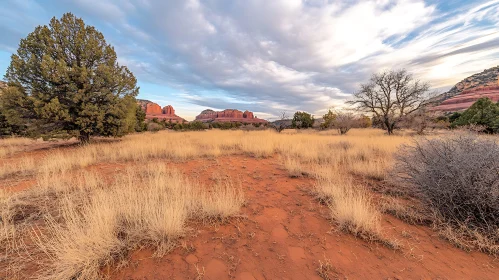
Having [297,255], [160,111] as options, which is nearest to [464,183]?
[297,255]

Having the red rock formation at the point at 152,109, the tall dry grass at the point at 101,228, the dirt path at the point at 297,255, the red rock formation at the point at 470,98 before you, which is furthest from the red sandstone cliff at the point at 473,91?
the red rock formation at the point at 152,109

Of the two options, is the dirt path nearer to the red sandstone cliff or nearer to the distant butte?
the red sandstone cliff

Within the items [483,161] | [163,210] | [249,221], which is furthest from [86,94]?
[483,161]

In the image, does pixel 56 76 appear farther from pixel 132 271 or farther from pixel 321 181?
pixel 321 181

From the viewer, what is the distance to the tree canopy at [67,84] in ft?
29.0

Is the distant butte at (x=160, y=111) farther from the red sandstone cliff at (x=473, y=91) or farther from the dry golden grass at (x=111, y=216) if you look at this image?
the red sandstone cliff at (x=473, y=91)

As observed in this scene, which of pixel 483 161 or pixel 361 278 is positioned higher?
pixel 483 161

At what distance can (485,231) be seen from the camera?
2.72 m

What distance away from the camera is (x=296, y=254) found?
8.02 ft

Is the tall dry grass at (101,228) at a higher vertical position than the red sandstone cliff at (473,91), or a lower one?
lower

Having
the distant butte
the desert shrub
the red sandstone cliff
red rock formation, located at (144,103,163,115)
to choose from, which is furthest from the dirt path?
red rock formation, located at (144,103,163,115)

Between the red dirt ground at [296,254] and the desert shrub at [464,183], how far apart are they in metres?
0.58

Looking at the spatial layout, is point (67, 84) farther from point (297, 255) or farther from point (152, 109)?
point (152, 109)

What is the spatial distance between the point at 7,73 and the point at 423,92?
27.7 metres
